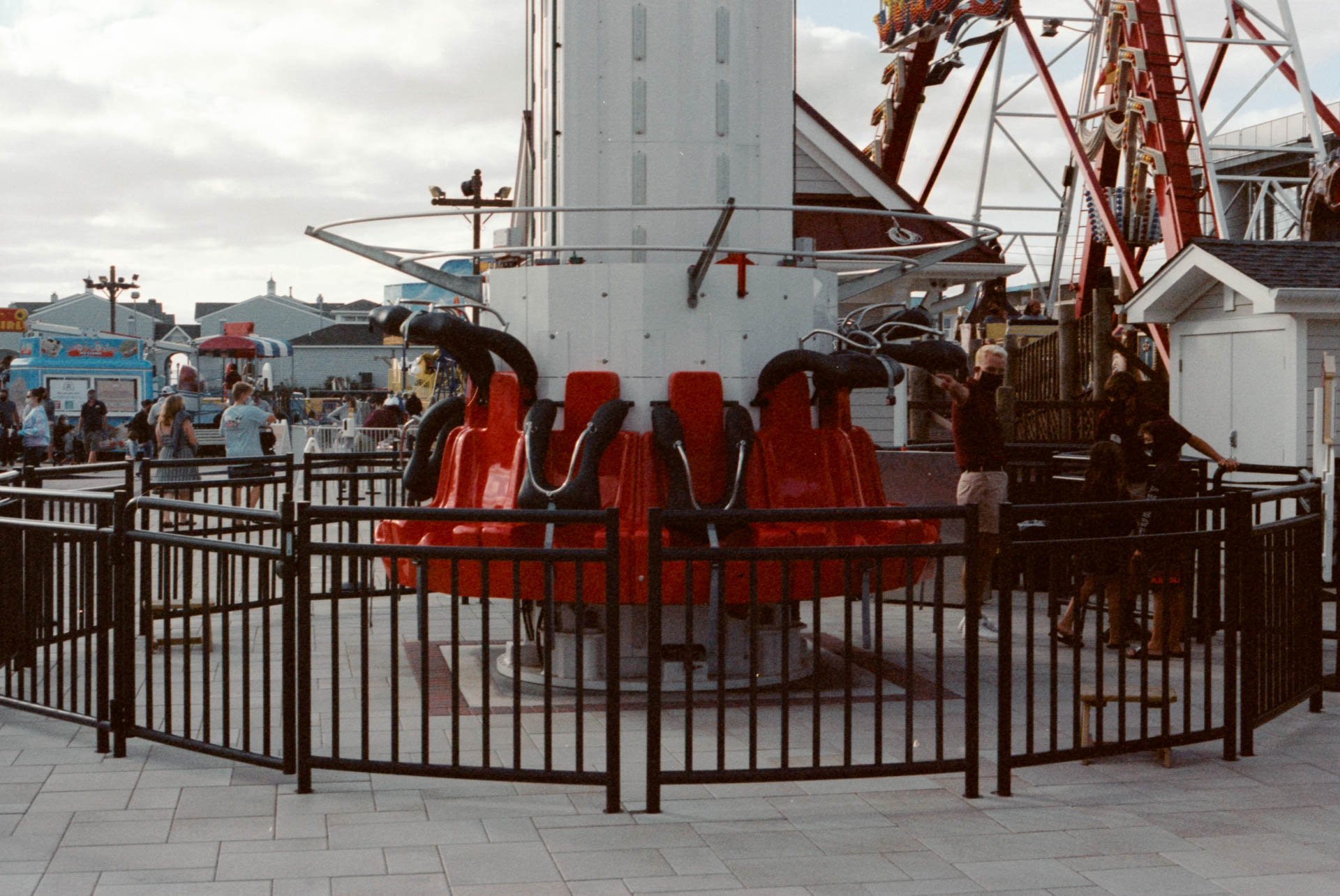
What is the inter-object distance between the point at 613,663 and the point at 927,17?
29.4 m

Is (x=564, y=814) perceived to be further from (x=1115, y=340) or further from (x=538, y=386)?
(x=1115, y=340)

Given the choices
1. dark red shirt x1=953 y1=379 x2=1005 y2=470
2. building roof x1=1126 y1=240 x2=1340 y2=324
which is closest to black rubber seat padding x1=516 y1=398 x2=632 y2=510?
dark red shirt x1=953 y1=379 x2=1005 y2=470

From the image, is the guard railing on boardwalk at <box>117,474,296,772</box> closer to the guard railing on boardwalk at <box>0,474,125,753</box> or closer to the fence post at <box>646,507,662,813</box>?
the guard railing on boardwalk at <box>0,474,125,753</box>

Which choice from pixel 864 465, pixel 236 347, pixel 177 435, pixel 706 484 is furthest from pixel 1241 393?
pixel 236 347

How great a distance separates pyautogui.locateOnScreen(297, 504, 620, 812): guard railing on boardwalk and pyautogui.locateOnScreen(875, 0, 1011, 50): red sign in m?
25.3

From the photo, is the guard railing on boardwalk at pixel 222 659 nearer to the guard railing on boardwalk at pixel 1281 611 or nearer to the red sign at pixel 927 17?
the guard railing on boardwalk at pixel 1281 611

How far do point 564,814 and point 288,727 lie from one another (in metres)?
1.28

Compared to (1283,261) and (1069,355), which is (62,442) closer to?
(1069,355)

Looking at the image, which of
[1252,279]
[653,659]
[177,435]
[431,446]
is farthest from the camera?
[177,435]

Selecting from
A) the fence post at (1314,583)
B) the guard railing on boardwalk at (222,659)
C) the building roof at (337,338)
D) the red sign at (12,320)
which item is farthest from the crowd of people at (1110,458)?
the building roof at (337,338)

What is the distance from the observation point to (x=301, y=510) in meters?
6.15

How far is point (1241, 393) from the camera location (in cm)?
1650

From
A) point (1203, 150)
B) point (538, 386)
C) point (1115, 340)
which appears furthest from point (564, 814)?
point (1203, 150)

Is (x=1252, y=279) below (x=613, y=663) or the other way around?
the other way around
